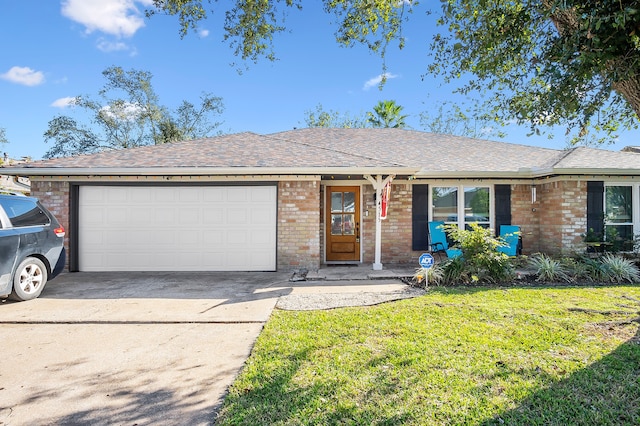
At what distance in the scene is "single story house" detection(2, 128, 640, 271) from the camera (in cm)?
883

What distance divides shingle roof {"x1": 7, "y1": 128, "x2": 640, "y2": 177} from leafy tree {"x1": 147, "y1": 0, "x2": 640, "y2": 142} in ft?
8.51

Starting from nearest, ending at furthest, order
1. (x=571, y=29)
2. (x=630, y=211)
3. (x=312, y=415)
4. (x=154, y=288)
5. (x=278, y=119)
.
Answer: (x=312, y=415) < (x=571, y=29) < (x=154, y=288) < (x=630, y=211) < (x=278, y=119)

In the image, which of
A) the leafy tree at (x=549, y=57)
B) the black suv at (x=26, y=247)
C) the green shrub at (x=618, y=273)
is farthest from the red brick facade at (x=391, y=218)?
the leafy tree at (x=549, y=57)

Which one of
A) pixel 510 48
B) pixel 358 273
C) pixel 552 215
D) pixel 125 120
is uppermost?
pixel 125 120

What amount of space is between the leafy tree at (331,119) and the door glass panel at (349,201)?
67.8 feet

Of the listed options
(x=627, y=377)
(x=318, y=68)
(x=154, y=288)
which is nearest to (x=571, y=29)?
(x=627, y=377)

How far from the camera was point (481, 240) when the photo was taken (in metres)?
7.43

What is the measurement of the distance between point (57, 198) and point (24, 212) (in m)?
2.93

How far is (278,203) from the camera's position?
357 inches

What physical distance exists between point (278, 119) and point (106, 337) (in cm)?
2567

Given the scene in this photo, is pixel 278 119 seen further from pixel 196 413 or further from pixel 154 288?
pixel 196 413

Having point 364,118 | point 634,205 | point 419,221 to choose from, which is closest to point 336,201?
point 419,221

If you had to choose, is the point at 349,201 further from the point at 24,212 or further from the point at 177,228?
the point at 24,212

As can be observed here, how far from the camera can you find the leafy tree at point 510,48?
378 cm
